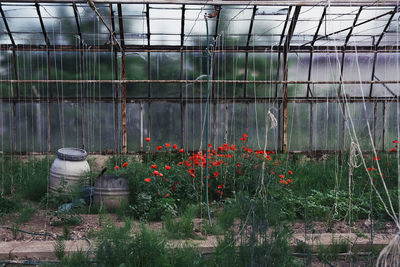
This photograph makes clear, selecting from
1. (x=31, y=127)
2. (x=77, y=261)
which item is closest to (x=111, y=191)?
(x=77, y=261)

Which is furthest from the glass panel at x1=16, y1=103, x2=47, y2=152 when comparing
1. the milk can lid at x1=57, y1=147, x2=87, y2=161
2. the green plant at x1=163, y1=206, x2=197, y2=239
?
the green plant at x1=163, y1=206, x2=197, y2=239

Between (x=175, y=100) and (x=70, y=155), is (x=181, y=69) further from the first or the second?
(x=70, y=155)

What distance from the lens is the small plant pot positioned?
4.50 metres

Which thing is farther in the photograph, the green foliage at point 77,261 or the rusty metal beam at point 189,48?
the rusty metal beam at point 189,48

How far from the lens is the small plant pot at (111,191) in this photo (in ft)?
14.8

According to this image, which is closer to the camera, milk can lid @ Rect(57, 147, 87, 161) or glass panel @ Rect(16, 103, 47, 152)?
milk can lid @ Rect(57, 147, 87, 161)

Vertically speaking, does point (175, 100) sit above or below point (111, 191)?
above

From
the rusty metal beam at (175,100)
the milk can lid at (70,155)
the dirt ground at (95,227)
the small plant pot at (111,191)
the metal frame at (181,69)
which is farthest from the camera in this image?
the rusty metal beam at (175,100)

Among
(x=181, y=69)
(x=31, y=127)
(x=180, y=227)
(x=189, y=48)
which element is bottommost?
(x=180, y=227)

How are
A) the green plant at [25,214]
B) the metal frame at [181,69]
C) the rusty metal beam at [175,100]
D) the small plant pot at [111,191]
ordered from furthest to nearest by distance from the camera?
1. the rusty metal beam at [175,100]
2. the metal frame at [181,69]
3. the small plant pot at [111,191]
4. the green plant at [25,214]

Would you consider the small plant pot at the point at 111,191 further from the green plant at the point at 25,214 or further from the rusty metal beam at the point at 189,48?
the rusty metal beam at the point at 189,48

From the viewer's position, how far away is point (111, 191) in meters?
4.50

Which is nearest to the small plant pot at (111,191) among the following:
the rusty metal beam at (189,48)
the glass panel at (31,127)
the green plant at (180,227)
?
the green plant at (180,227)

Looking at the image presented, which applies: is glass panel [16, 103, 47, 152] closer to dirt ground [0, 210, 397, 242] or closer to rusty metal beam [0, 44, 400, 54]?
rusty metal beam [0, 44, 400, 54]
